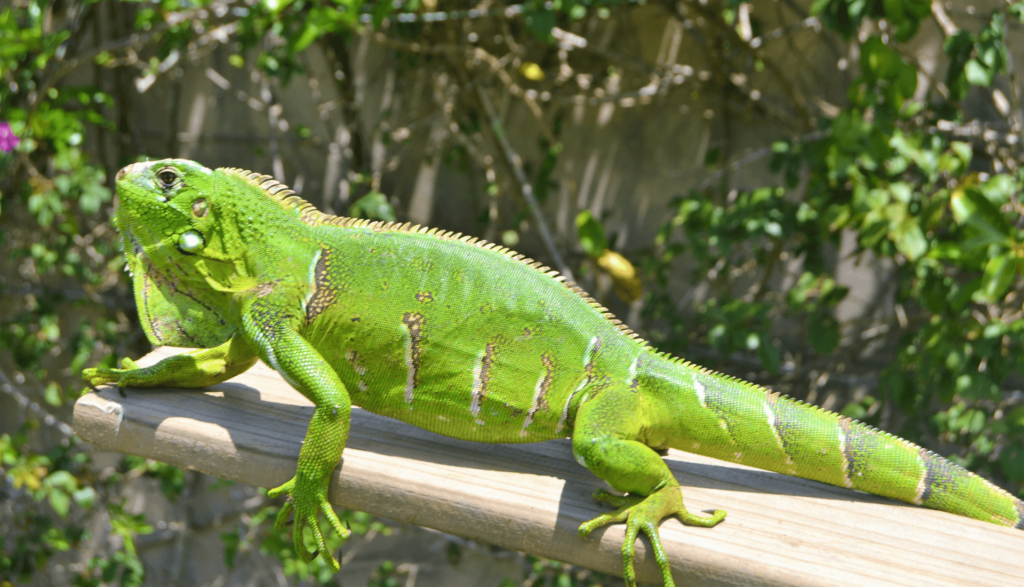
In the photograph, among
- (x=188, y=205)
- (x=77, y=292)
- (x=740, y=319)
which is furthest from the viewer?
(x=77, y=292)

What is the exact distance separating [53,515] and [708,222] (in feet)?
13.1

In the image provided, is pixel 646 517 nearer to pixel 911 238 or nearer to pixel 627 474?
pixel 627 474

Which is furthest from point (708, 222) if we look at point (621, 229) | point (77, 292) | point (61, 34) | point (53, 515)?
point (53, 515)

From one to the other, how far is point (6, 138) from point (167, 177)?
2.20 metres

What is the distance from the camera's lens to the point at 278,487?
1389 millimetres

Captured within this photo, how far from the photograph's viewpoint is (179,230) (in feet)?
4.56

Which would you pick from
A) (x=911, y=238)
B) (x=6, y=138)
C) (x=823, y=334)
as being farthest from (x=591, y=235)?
(x=6, y=138)

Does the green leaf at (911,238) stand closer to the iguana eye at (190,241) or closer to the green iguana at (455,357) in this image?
the green iguana at (455,357)

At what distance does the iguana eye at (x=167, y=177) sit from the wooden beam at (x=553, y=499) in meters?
0.47

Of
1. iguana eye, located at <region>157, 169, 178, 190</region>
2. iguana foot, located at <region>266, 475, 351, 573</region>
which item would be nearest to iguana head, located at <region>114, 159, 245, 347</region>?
iguana eye, located at <region>157, 169, 178, 190</region>

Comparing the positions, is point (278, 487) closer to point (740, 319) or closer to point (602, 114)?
point (740, 319)

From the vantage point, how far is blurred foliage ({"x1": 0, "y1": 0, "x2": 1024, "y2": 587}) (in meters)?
2.28

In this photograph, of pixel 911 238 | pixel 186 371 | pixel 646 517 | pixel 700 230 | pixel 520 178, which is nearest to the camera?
pixel 646 517

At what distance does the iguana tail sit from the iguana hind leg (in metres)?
0.12
